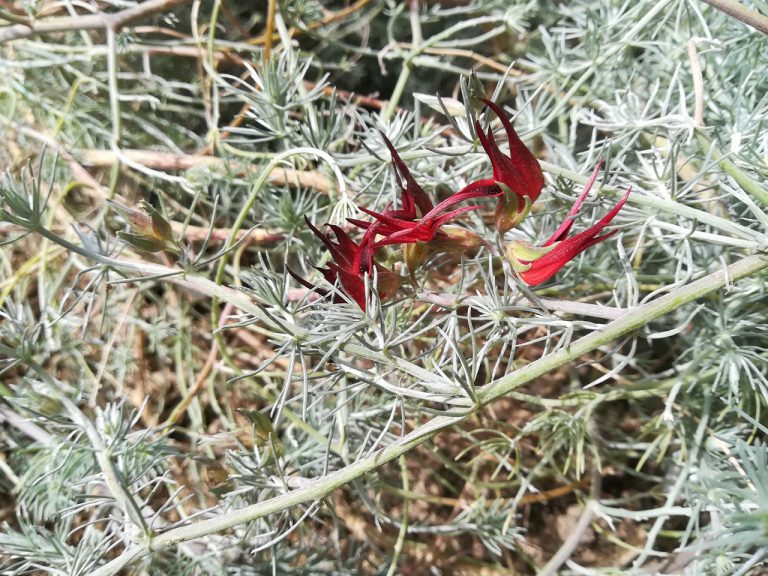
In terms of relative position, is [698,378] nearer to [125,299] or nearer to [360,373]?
[360,373]

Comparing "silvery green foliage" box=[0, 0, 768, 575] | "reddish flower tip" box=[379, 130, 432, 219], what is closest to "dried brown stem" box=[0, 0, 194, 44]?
"silvery green foliage" box=[0, 0, 768, 575]

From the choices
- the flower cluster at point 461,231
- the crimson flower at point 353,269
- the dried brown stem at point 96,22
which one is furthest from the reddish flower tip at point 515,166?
the dried brown stem at point 96,22

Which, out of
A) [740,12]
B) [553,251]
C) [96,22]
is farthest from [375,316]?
[96,22]

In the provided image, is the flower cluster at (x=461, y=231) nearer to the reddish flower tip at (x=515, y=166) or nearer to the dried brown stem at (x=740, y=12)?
the reddish flower tip at (x=515, y=166)

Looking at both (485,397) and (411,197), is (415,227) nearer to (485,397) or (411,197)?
(411,197)

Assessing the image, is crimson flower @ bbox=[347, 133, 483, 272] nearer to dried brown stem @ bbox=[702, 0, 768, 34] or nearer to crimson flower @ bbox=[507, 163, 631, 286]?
crimson flower @ bbox=[507, 163, 631, 286]

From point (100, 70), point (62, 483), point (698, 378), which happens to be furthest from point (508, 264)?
point (100, 70)
